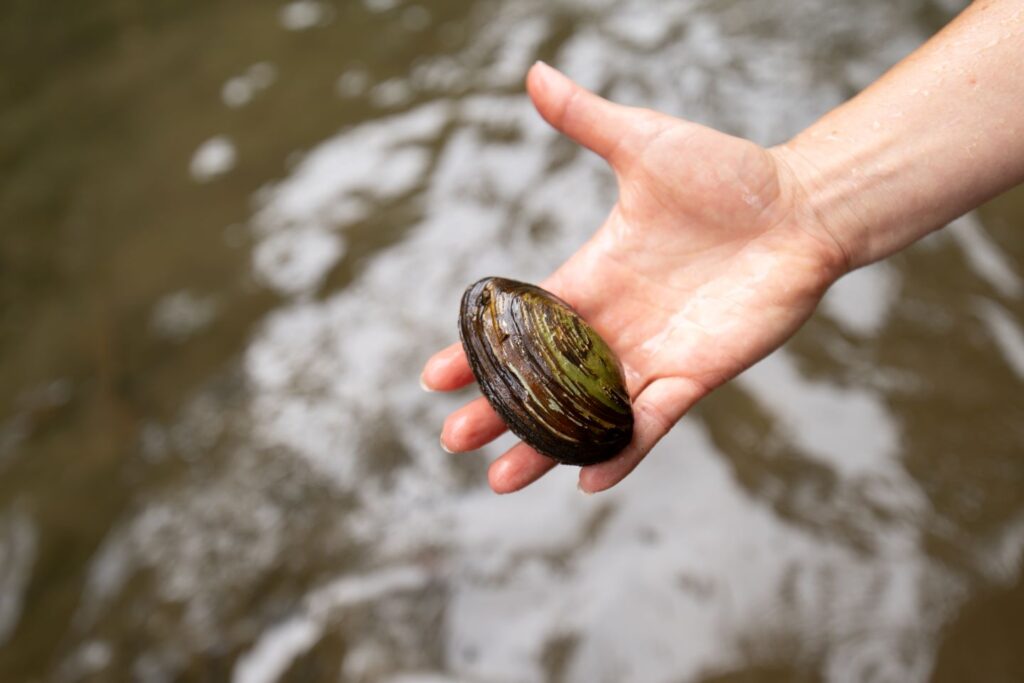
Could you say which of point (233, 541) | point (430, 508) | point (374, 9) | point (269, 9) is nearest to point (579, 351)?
point (430, 508)

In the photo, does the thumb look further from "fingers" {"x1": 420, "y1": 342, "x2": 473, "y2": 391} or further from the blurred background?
the blurred background

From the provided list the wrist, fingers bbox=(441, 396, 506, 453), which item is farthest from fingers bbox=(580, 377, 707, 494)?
the wrist

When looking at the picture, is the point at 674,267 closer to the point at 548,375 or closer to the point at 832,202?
the point at 832,202

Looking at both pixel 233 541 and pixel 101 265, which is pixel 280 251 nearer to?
pixel 101 265

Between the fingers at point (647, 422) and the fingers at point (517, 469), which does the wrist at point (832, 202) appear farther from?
the fingers at point (517, 469)

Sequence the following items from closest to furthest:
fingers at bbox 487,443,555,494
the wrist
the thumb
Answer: fingers at bbox 487,443,555,494 → the wrist → the thumb

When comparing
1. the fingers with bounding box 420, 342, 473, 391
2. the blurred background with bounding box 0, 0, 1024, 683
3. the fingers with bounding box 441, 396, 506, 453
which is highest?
the fingers with bounding box 420, 342, 473, 391

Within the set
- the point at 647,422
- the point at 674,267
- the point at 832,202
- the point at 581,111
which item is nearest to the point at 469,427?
the point at 647,422
